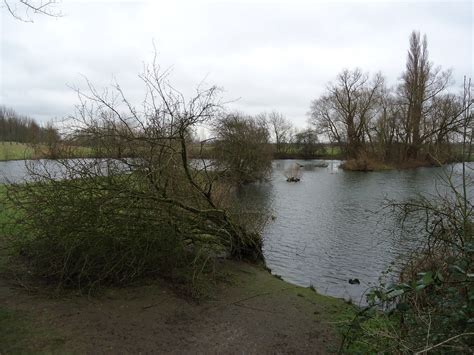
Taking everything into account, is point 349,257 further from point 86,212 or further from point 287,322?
point 86,212

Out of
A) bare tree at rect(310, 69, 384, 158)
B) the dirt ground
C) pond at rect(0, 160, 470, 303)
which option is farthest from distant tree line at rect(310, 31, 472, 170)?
the dirt ground

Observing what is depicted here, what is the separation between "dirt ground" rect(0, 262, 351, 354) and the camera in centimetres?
442

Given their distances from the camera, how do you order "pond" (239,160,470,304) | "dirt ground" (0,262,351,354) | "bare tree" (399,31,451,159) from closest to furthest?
"dirt ground" (0,262,351,354) → "pond" (239,160,470,304) → "bare tree" (399,31,451,159)

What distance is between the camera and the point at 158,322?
16.7 feet

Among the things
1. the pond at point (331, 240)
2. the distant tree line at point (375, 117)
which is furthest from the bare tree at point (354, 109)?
the pond at point (331, 240)

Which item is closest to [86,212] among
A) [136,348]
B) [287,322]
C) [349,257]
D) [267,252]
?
[136,348]

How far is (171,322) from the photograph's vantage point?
514 centimetres

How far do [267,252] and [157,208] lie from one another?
553 centimetres

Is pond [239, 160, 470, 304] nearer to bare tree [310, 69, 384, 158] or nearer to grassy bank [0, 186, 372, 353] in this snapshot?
grassy bank [0, 186, 372, 353]

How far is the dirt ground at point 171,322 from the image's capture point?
4.42 m

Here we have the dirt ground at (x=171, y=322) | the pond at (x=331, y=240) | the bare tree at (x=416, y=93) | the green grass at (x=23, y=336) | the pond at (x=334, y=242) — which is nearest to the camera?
the green grass at (x=23, y=336)

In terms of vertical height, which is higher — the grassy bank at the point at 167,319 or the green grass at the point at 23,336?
the green grass at the point at 23,336

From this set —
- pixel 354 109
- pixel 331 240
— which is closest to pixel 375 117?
pixel 354 109

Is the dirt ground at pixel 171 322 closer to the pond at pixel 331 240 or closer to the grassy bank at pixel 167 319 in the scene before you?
the grassy bank at pixel 167 319
